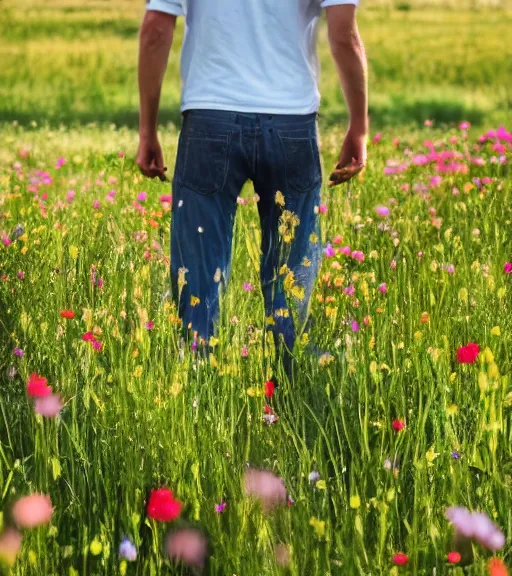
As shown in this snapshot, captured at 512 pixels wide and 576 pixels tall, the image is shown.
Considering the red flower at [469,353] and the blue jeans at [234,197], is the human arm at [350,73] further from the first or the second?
the red flower at [469,353]

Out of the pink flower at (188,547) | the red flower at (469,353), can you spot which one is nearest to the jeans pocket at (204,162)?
the red flower at (469,353)

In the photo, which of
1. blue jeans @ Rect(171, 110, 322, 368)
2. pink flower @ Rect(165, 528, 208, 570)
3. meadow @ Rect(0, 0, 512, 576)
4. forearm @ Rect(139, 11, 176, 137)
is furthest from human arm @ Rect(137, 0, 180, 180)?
pink flower @ Rect(165, 528, 208, 570)

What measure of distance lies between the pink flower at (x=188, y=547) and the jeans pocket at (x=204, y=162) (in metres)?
1.23

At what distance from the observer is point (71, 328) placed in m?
3.06

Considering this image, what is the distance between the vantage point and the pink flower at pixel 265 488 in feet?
6.82

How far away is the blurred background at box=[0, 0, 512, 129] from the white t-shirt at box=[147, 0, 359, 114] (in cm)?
1116

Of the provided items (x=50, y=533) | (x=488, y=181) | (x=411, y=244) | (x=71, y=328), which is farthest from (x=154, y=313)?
(x=488, y=181)

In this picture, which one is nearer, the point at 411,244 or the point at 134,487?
the point at 134,487

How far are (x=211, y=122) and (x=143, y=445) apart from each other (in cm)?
105

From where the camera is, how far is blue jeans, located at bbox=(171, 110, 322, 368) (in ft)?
9.75

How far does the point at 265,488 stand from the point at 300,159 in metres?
1.29

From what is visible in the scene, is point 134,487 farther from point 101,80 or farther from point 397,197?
point 101,80

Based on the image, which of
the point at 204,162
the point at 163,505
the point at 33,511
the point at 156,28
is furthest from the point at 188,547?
the point at 156,28

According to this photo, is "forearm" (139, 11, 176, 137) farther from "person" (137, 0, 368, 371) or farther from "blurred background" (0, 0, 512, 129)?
"blurred background" (0, 0, 512, 129)
